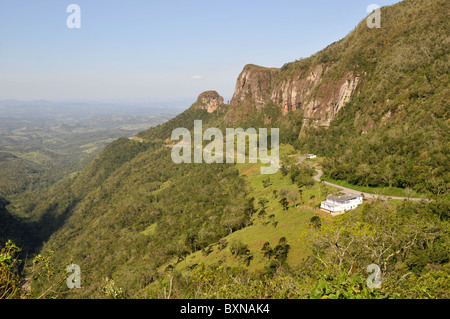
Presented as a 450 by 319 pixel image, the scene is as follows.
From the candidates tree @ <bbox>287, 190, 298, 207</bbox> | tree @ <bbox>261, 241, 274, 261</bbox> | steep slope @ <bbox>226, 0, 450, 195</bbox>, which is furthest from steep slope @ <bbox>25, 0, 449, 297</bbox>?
tree @ <bbox>261, 241, 274, 261</bbox>

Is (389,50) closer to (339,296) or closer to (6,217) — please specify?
(339,296)

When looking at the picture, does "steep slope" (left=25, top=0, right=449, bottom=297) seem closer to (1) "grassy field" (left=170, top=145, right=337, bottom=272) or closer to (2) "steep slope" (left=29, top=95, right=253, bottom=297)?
(2) "steep slope" (left=29, top=95, right=253, bottom=297)

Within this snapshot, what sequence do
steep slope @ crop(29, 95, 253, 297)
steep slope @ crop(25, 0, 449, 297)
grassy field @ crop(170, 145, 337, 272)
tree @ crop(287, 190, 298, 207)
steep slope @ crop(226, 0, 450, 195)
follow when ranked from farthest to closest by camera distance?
steep slope @ crop(29, 95, 253, 297)
steep slope @ crop(25, 0, 449, 297)
tree @ crop(287, 190, 298, 207)
steep slope @ crop(226, 0, 450, 195)
grassy field @ crop(170, 145, 337, 272)

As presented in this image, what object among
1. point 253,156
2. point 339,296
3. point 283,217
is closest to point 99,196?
point 253,156

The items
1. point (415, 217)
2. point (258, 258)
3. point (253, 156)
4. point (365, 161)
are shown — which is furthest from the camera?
point (253, 156)

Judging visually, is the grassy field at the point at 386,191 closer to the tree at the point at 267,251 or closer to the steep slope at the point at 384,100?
the steep slope at the point at 384,100

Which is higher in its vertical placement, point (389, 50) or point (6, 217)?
point (389, 50)

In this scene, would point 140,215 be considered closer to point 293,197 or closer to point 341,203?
point 293,197
